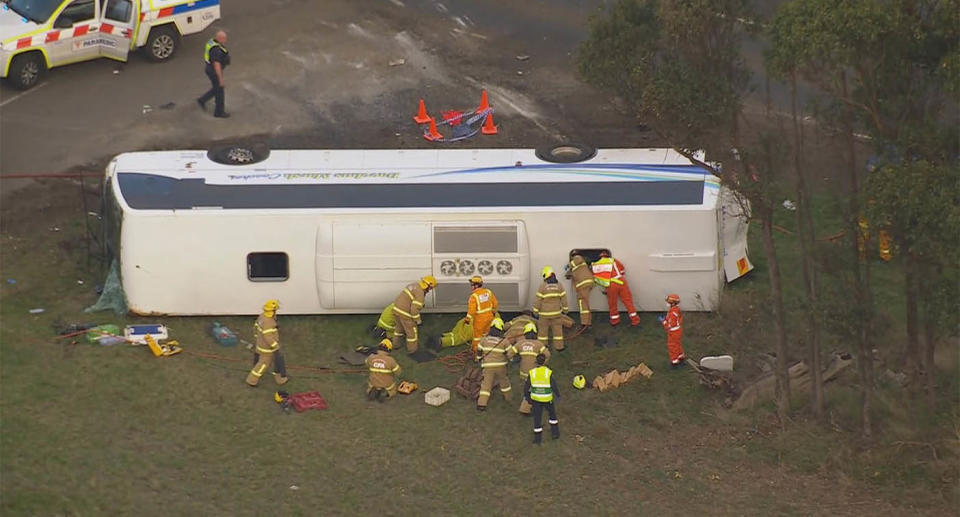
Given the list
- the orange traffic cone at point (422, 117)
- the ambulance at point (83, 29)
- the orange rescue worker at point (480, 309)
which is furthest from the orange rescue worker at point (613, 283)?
the ambulance at point (83, 29)

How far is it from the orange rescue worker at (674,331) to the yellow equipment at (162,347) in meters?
7.19

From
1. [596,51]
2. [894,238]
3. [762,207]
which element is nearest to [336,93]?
[596,51]

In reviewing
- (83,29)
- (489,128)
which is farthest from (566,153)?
(83,29)

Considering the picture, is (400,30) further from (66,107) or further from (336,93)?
(66,107)

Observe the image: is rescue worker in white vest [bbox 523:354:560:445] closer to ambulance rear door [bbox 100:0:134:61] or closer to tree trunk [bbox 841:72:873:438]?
tree trunk [bbox 841:72:873:438]

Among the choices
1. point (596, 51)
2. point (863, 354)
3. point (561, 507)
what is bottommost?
point (561, 507)

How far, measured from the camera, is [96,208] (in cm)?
2509

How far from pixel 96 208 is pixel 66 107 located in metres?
3.82

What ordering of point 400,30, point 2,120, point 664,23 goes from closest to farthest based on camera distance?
point 664,23, point 2,120, point 400,30

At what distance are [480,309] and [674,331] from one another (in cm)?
286

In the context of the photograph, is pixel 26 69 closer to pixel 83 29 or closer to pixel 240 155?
pixel 83 29

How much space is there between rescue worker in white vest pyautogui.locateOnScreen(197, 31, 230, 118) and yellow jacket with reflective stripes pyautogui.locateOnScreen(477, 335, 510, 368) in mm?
9903

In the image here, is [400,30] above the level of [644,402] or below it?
above

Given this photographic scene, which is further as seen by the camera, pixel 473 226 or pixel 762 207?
pixel 473 226
